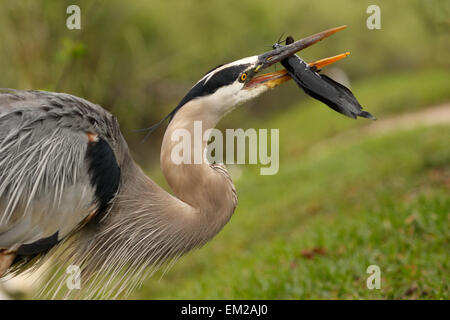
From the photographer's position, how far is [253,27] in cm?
1275

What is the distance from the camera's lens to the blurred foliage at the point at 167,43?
17.5 feet

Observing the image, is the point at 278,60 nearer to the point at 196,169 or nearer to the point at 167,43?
the point at 196,169

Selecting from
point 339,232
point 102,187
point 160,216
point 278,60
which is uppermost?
point 278,60

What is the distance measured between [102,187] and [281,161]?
10057mm

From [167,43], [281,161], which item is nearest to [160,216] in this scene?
[281,161]

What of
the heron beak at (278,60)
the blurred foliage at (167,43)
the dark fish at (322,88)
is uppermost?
the blurred foliage at (167,43)

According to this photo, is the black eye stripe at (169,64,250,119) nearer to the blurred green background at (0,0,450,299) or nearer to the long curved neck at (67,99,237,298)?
the long curved neck at (67,99,237,298)

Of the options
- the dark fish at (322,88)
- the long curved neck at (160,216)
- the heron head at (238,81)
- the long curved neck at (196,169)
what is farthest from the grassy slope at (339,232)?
the dark fish at (322,88)

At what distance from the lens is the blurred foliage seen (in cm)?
534

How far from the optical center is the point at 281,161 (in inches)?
472

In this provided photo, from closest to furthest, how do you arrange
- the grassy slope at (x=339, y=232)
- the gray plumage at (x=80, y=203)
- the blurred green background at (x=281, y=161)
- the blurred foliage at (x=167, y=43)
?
the gray plumage at (x=80, y=203) < the grassy slope at (x=339, y=232) < the blurred green background at (x=281, y=161) < the blurred foliage at (x=167, y=43)

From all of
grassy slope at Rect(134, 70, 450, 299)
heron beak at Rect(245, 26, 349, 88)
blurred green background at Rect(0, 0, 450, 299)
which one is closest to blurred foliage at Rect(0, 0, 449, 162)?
blurred green background at Rect(0, 0, 450, 299)

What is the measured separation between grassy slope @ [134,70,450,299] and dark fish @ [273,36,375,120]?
4.67 feet

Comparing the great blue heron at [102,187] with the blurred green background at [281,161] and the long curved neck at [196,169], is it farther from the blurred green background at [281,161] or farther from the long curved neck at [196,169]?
the blurred green background at [281,161]
